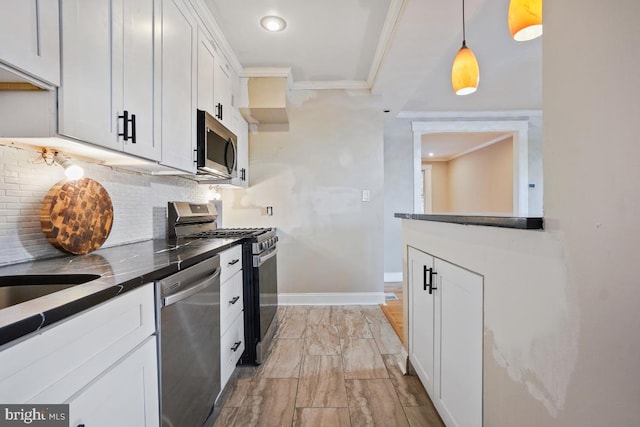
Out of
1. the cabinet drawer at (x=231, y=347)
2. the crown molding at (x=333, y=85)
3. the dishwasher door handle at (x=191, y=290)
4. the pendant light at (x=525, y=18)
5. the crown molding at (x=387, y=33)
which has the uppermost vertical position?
the crown molding at (x=333, y=85)

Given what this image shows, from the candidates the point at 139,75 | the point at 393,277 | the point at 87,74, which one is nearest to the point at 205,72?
the point at 139,75

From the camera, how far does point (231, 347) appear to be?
5.75ft

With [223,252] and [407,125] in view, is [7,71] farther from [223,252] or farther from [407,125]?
[407,125]

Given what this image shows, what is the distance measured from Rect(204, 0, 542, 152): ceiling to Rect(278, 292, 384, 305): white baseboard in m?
2.21

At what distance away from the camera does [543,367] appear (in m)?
0.74

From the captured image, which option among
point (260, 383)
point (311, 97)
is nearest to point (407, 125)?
point (311, 97)

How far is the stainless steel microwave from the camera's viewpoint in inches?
77.3

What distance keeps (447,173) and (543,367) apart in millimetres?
8704

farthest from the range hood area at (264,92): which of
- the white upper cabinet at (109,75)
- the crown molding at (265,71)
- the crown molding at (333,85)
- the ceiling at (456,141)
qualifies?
the ceiling at (456,141)

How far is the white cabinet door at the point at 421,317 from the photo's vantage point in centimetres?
148

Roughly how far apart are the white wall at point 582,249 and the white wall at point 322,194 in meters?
2.42

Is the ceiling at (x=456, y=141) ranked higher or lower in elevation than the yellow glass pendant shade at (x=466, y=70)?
higher

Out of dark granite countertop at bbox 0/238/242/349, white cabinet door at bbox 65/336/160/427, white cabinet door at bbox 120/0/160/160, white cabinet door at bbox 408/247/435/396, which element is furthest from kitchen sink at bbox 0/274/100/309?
white cabinet door at bbox 408/247/435/396

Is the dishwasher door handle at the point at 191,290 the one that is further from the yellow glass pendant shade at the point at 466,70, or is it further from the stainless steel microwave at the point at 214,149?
the yellow glass pendant shade at the point at 466,70
